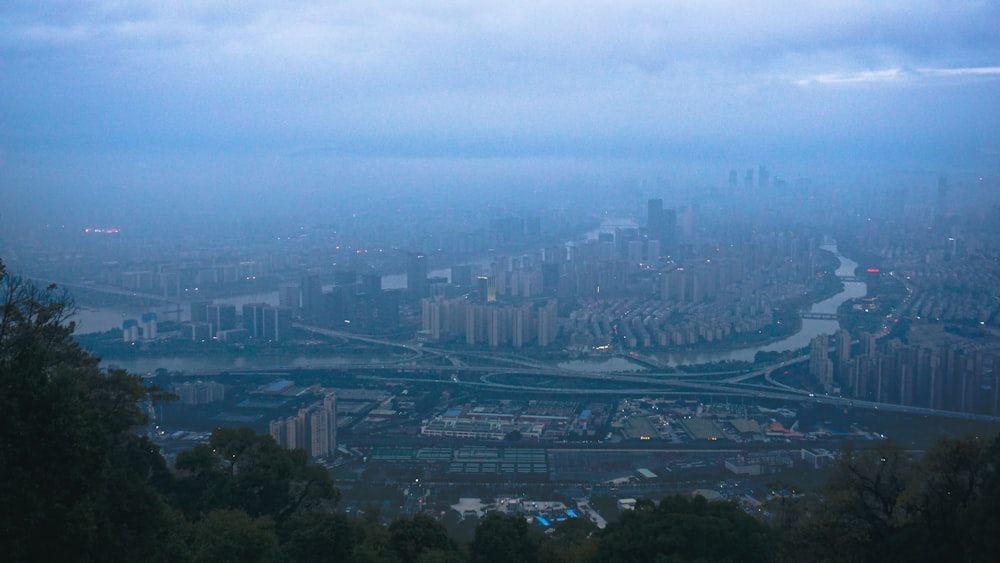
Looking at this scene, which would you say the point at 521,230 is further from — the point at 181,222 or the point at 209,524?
the point at 209,524

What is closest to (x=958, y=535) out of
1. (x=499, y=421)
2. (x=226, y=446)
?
(x=226, y=446)

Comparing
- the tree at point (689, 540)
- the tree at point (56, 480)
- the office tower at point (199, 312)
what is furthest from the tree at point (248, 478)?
the office tower at point (199, 312)

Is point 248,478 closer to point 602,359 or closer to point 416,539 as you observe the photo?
point 416,539

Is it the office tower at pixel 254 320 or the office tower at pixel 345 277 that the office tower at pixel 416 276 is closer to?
the office tower at pixel 345 277

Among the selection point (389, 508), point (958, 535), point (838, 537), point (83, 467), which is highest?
point (83, 467)

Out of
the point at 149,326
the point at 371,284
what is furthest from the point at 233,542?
the point at 371,284

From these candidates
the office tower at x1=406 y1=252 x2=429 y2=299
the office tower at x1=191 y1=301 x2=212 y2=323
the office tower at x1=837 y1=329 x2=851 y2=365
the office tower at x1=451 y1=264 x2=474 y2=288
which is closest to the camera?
the office tower at x1=837 y1=329 x2=851 y2=365

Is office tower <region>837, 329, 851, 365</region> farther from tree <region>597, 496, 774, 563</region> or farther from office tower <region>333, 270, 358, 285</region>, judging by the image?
office tower <region>333, 270, 358, 285</region>

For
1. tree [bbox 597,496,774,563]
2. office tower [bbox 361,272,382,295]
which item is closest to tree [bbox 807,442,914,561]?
tree [bbox 597,496,774,563]
